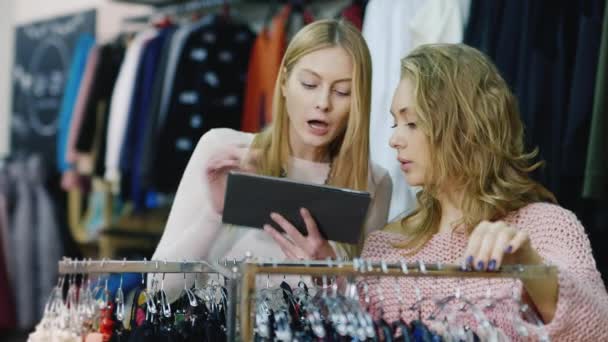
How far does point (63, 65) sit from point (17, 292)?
4.38 ft

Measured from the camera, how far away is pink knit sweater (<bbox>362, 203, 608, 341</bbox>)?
1.47m

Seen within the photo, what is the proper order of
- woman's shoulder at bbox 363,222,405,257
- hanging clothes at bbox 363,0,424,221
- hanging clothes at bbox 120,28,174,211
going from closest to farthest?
woman's shoulder at bbox 363,222,405,257
hanging clothes at bbox 363,0,424,221
hanging clothes at bbox 120,28,174,211

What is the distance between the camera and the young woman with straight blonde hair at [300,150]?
6.49 ft

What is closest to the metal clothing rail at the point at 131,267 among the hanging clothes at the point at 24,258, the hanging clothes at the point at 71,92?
the hanging clothes at the point at 71,92

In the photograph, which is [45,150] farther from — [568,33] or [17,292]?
Result: [568,33]

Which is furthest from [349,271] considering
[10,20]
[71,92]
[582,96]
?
[10,20]

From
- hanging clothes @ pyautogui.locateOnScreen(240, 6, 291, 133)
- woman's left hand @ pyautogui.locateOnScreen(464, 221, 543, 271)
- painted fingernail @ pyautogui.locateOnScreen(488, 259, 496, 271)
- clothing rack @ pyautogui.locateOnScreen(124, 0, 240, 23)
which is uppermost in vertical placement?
clothing rack @ pyautogui.locateOnScreen(124, 0, 240, 23)

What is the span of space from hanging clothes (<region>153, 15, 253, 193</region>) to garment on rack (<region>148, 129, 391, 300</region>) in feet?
5.46

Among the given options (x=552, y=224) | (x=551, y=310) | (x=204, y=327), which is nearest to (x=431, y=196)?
(x=552, y=224)

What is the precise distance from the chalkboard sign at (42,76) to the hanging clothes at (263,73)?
1572 mm

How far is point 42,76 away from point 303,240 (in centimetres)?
391

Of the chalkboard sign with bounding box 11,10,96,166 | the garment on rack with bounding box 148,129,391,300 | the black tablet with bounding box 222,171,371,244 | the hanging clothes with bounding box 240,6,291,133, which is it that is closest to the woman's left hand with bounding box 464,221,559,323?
the black tablet with bounding box 222,171,371,244

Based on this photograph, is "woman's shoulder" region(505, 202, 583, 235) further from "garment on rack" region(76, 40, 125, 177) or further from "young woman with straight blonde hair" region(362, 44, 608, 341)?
"garment on rack" region(76, 40, 125, 177)

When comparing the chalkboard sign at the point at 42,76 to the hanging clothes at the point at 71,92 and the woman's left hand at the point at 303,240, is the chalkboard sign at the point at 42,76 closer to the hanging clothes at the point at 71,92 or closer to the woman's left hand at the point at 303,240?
the hanging clothes at the point at 71,92
